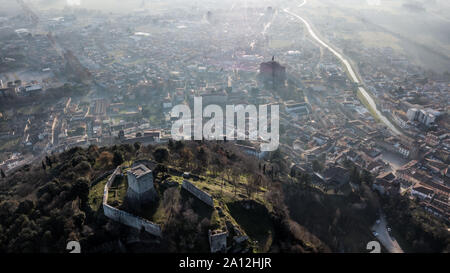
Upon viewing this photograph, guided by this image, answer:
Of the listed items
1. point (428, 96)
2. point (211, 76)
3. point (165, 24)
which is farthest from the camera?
point (165, 24)

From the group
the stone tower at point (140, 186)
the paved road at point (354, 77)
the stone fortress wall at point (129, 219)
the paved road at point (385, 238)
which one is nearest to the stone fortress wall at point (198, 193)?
the stone tower at point (140, 186)

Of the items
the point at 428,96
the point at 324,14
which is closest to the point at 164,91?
the point at 428,96

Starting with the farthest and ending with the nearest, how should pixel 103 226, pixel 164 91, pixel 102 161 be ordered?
pixel 164 91
pixel 102 161
pixel 103 226

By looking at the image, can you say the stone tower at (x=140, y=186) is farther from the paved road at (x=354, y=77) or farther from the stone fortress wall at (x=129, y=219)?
the paved road at (x=354, y=77)

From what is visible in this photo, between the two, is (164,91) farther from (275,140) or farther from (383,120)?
(383,120)

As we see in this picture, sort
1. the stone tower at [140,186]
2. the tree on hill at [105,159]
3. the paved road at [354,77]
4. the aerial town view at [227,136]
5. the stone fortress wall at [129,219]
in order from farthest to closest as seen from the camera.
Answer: the paved road at [354,77] < the tree on hill at [105,159] < the aerial town view at [227,136] < the stone tower at [140,186] < the stone fortress wall at [129,219]

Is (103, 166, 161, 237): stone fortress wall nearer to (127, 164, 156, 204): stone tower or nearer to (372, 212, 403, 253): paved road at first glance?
(127, 164, 156, 204): stone tower

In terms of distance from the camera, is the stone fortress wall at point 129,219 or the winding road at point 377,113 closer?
the stone fortress wall at point 129,219
